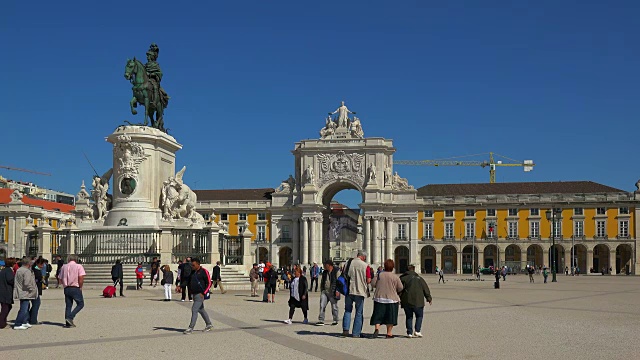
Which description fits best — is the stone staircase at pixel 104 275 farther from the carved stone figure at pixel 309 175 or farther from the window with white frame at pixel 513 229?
the window with white frame at pixel 513 229

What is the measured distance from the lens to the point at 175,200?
2902cm

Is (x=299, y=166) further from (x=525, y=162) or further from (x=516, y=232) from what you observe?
(x=525, y=162)

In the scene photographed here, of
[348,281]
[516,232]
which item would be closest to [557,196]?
[516,232]

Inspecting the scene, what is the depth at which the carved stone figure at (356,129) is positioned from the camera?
94500mm

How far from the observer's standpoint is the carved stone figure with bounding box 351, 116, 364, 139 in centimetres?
A: 9450

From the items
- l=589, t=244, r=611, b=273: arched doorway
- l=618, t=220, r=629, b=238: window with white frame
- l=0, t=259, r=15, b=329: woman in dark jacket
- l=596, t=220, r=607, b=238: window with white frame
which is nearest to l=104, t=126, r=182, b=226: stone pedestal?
l=0, t=259, r=15, b=329: woman in dark jacket

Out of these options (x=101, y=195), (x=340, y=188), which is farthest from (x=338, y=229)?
(x=101, y=195)

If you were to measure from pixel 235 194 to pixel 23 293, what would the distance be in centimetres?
8894

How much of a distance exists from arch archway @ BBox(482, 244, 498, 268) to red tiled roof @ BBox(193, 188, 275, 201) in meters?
27.5

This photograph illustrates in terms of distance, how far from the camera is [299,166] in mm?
95062

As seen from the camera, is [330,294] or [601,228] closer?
[330,294]

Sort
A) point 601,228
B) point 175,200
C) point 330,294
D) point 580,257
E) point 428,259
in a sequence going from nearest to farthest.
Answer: point 330,294 < point 175,200 < point 601,228 < point 580,257 < point 428,259

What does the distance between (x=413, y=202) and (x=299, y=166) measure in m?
14.2

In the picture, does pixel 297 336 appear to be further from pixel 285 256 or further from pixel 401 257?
pixel 285 256
